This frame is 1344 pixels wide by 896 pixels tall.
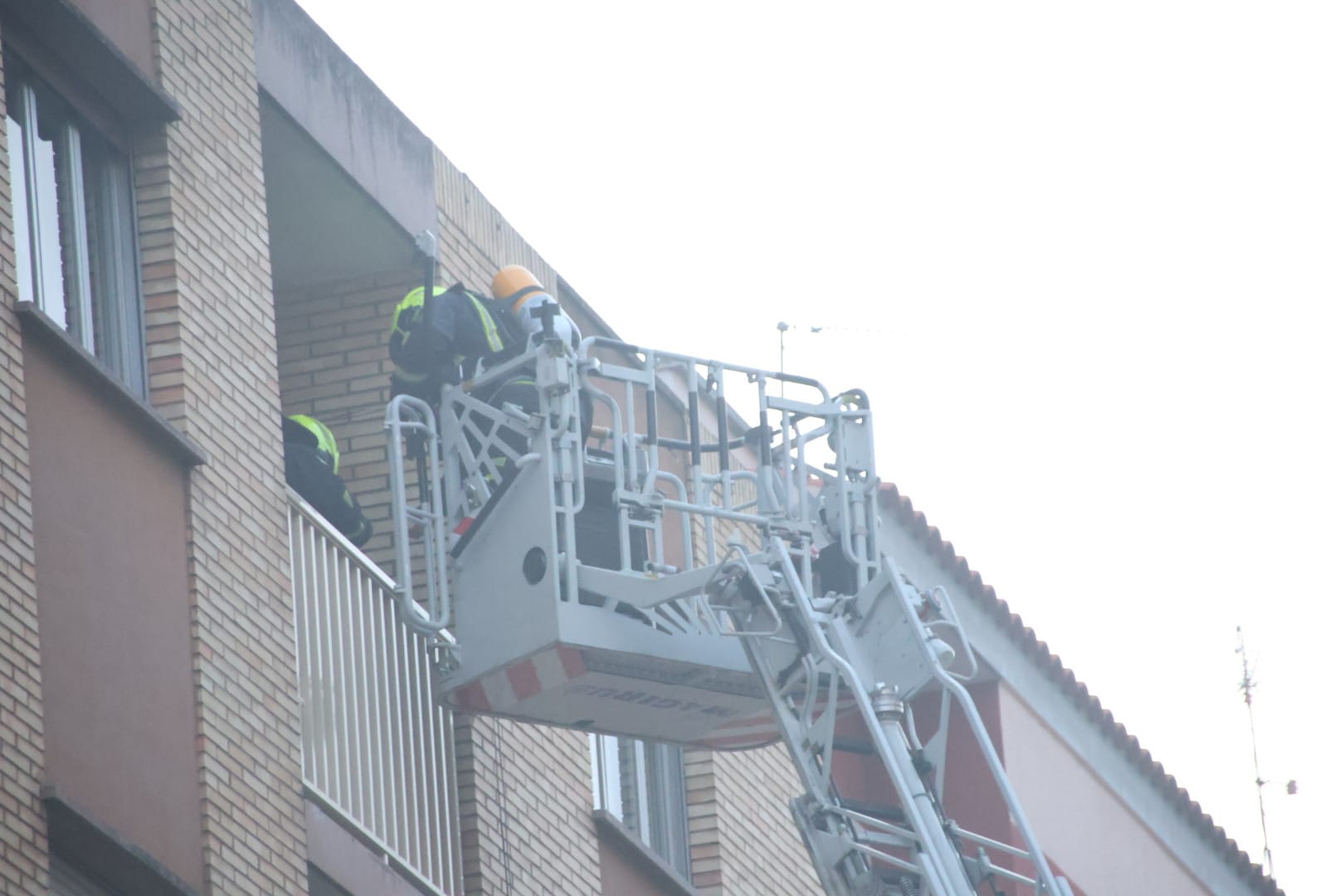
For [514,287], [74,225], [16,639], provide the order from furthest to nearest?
[514,287] < [74,225] < [16,639]

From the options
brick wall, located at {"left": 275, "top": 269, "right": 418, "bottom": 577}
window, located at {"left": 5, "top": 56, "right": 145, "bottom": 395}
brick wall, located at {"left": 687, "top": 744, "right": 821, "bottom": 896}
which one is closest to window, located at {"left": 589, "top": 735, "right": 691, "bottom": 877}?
brick wall, located at {"left": 687, "top": 744, "right": 821, "bottom": 896}

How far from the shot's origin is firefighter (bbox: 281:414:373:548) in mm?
12344

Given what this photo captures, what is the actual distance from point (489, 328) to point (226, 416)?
149 centimetres

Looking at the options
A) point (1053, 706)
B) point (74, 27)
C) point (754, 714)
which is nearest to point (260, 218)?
point (74, 27)

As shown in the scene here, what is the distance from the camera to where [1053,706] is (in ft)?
66.5

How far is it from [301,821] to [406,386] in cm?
218

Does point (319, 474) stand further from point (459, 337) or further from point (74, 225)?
point (74, 225)

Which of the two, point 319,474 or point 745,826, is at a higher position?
point 319,474

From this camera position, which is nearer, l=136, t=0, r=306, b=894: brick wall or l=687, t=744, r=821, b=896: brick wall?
l=136, t=0, r=306, b=894: brick wall

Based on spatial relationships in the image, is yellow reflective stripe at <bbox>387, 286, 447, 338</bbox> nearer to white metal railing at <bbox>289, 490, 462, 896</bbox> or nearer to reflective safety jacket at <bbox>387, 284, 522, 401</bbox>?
reflective safety jacket at <bbox>387, 284, 522, 401</bbox>

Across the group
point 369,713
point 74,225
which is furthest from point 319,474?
→ point 74,225

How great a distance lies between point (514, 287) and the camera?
12633mm

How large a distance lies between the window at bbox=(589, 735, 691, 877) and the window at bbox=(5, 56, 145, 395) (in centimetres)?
487

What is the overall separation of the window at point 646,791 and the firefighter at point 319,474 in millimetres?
3007
